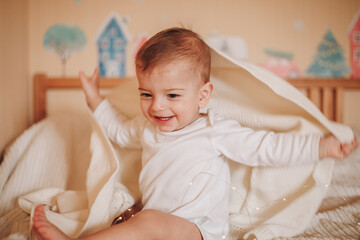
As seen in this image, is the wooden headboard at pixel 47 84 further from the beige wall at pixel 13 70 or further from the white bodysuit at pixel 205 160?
the white bodysuit at pixel 205 160

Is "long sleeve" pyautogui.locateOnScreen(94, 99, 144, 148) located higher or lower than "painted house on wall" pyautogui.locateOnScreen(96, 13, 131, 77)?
lower

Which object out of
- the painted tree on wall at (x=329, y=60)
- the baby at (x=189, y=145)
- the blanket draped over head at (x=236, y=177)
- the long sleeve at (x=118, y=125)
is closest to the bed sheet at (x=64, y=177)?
the blanket draped over head at (x=236, y=177)

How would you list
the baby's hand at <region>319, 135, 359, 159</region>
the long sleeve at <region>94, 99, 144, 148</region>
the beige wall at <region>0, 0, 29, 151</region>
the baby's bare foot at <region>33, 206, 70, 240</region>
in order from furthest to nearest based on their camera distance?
the beige wall at <region>0, 0, 29, 151</region>, the long sleeve at <region>94, 99, 144, 148</region>, the baby's hand at <region>319, 135, 359, 159</region>, the baby's bare foot at <region>33, 206, 70, 240</region>

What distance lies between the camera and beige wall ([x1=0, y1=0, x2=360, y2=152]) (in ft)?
5.15

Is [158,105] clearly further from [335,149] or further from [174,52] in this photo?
[335,149]

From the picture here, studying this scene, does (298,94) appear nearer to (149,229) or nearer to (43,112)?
(149,229)

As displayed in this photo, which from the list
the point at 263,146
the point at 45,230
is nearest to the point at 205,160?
the point at 263,146

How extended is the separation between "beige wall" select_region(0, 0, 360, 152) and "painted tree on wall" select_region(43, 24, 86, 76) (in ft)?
0.08

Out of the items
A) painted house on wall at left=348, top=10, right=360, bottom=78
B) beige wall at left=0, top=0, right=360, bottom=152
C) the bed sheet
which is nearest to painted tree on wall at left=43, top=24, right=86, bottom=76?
beige wall at left=0, top=0, right=360, bottom=152

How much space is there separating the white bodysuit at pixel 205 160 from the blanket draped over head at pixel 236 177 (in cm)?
9

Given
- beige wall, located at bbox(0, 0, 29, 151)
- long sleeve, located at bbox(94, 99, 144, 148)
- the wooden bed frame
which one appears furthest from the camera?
the wooden bed frame

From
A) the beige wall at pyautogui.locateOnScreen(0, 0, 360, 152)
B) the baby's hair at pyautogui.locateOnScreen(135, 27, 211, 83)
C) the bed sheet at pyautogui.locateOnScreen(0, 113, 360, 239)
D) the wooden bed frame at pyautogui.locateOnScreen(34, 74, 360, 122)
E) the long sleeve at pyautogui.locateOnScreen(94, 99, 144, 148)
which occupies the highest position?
the beige wall at pyautogui.locateOnScreen(0, 0, 360, 152)

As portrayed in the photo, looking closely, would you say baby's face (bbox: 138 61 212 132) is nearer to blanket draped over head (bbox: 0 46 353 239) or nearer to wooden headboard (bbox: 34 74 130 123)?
blanket draped over head (bbox: 0 46 353 239)

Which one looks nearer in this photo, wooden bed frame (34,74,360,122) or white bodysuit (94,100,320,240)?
white bodysuit (94,100,320,240)
